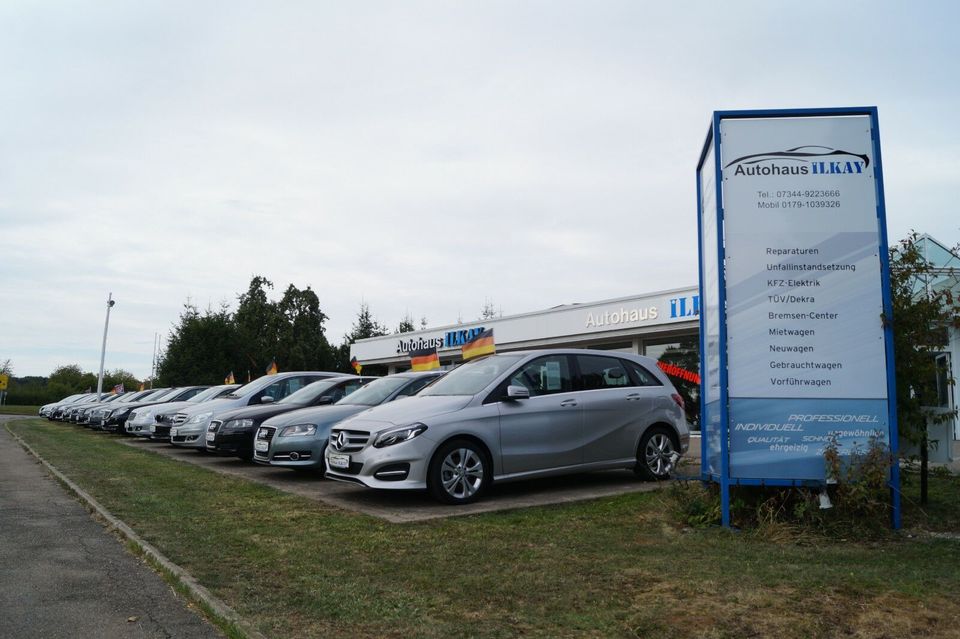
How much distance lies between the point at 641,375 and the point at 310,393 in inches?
256

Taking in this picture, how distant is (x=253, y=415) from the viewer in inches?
566

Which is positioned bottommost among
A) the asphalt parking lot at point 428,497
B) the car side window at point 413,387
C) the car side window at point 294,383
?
the asphalt parking lot at point 428,497

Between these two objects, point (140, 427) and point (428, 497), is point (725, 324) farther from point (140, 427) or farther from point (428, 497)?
point (140, 427)

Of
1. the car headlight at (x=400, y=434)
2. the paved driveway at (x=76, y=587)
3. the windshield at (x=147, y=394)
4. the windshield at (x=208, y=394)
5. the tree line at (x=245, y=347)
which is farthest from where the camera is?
the tree line at (x=245, y=347)

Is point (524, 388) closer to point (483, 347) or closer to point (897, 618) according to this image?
point (897, 618)

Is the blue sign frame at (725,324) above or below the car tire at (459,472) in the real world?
above

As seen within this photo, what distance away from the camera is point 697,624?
4410mm

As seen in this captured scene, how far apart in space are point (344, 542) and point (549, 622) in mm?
2900

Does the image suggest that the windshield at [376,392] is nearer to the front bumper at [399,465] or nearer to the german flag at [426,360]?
the front bumper at [399,465]

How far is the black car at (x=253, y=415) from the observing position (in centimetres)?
1413

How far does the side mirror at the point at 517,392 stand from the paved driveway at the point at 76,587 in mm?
4320

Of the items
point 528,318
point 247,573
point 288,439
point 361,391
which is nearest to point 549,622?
point 247,573

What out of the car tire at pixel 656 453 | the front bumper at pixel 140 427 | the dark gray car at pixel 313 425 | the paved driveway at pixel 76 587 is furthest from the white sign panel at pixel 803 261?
the front bumper at pixel 140 427

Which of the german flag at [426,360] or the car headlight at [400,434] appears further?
the german flag at [426,360]
